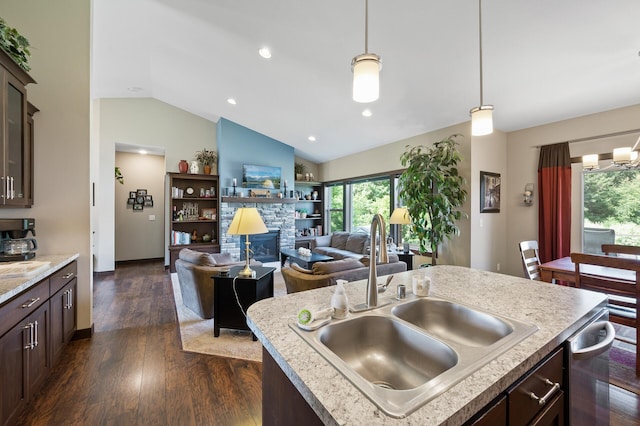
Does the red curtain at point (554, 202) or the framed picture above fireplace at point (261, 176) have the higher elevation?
the framed picture above fireplace at point (261, 176)

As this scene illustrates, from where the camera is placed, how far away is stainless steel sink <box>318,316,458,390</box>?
992 millimetres

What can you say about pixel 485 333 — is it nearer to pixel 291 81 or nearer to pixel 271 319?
pixel 271 319

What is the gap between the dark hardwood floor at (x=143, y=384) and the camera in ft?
5.86

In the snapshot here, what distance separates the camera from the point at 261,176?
6348 mm

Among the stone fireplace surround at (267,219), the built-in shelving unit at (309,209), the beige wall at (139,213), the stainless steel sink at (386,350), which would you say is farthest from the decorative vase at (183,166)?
the stainless steel sink at (386,350)

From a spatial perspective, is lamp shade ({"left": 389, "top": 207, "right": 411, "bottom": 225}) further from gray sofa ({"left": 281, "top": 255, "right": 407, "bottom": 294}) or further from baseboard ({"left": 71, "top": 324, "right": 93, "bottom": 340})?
baseboard ({"left": 71, "top": 324, "right": 93, "bottom": 340})

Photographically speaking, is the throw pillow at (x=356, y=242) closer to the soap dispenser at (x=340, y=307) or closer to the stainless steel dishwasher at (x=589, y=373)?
the stainless steel dishwasher at (x=589, y=373)

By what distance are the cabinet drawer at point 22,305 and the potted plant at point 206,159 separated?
14.4 ft

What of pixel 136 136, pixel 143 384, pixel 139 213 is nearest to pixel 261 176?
pixel 136 136

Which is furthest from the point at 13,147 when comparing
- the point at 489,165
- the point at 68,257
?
the point at 489,165

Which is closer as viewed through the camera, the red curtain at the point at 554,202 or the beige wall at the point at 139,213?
the red curtain at the point at 554,202

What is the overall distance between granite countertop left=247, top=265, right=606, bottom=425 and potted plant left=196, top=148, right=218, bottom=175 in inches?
217

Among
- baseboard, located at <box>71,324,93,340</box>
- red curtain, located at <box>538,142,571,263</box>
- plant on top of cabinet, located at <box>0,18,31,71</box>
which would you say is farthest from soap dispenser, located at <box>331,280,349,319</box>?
red curtain, located at <box>538,142,571,263</box>

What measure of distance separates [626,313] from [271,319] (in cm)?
285
